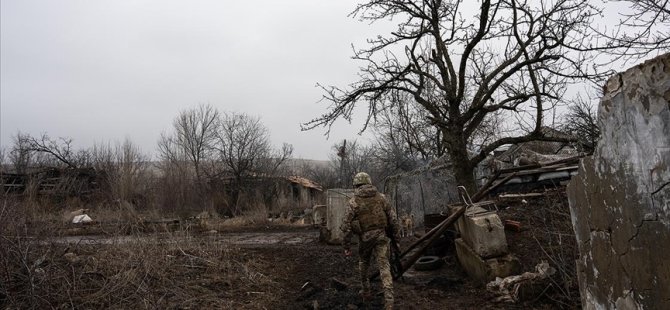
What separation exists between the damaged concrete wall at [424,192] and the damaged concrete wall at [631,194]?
42.7ft

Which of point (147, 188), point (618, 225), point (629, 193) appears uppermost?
point (147, 188)

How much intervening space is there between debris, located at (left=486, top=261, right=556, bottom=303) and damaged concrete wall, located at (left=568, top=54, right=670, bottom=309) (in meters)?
2.05

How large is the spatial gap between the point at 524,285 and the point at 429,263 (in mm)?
2705

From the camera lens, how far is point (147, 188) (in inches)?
1017

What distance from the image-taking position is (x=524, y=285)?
5.76m

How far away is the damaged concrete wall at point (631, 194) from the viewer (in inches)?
106

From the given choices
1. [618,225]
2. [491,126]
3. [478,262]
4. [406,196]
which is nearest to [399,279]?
[478,262]

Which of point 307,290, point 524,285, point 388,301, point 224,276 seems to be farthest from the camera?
point 224,276

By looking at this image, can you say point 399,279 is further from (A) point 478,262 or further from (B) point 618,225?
(B) point 618,225

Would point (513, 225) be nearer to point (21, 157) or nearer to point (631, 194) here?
point (631, 194)

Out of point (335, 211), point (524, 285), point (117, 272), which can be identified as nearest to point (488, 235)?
point (524, 285)

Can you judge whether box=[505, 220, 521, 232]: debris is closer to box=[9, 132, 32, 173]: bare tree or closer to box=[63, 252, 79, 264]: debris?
box=[63, 252, 79, 264]: debris

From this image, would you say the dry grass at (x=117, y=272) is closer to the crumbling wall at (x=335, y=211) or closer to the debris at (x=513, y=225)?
the debris at (x=513, y=225)

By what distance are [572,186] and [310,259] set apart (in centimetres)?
744
